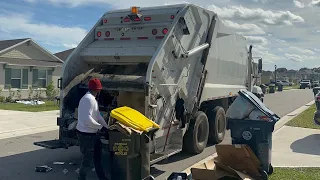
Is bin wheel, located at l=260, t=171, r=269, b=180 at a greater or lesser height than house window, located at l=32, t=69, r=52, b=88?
lesser

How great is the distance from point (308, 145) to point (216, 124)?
7.99 feet

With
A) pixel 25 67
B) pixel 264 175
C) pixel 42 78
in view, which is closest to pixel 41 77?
pixel 42 78

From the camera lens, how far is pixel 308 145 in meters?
9.23

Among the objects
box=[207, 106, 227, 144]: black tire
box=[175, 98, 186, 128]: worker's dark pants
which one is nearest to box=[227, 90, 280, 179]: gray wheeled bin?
box=[175, 98, 186, 128]: worker's dark pants

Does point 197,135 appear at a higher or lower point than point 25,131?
higher

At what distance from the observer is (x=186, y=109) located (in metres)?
7.37

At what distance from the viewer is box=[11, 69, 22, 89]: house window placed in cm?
A: 2291

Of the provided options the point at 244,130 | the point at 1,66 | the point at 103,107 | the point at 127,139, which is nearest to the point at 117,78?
the point at 103,107

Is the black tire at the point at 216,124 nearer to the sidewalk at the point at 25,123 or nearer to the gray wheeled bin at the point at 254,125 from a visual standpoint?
the gray wheeled bin at the point at 254,125

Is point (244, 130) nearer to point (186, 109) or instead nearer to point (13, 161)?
point (186, 109)

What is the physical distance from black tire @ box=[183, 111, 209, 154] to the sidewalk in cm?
542

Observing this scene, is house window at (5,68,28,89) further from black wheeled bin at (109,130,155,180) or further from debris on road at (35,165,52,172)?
black wheeled bin at (109,130,155,180)

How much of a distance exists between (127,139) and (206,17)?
159 inches

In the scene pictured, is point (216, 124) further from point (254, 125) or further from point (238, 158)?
point (238, 158)
